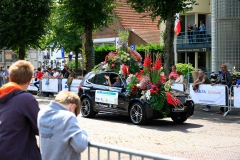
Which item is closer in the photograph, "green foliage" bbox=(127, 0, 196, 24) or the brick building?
"green foliage" bbox=(127, 0, 196, 24)

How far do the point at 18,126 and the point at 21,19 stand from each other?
25.1 m

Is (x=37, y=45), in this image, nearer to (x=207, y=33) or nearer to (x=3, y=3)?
(x=3, y=3)

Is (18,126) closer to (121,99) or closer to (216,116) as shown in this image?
(121,99)

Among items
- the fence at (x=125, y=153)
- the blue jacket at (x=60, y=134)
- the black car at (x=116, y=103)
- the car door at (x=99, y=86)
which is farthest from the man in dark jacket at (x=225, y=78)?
the blue jacket at (x=60, y=134)

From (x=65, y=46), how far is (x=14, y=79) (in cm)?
3831

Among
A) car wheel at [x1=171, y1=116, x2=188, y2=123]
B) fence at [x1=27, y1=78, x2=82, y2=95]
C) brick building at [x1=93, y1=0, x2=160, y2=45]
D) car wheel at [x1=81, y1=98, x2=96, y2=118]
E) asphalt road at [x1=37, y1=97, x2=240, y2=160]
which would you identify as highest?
brick building at [x1=93, y1=0, x2=160, y2=45]

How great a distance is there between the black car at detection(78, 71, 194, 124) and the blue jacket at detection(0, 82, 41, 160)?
9083 millimetres

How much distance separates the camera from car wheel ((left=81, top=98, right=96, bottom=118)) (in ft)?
50.8

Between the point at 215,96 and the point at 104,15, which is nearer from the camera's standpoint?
the point at 215,96

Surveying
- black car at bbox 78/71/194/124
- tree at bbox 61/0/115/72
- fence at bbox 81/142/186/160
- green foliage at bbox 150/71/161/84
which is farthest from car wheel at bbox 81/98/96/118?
fence at bbox 81/142/186/160

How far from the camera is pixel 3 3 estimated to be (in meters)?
29.3

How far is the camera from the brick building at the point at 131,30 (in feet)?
148

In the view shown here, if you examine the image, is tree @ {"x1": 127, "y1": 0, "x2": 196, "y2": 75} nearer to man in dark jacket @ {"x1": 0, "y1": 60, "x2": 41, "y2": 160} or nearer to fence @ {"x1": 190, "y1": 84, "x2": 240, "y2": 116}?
fence @ {"x1": 190, "y1": 84, "x2": 240, "y2": 116}

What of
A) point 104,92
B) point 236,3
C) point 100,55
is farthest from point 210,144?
point 100,55
